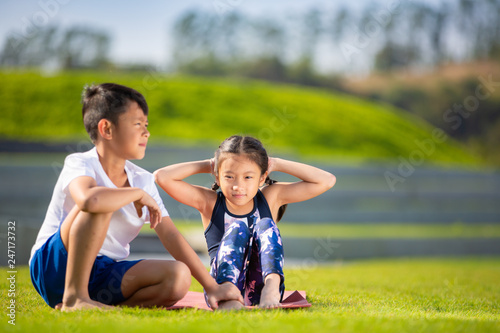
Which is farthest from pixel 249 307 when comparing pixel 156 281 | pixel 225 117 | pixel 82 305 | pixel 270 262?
pixel 225 117

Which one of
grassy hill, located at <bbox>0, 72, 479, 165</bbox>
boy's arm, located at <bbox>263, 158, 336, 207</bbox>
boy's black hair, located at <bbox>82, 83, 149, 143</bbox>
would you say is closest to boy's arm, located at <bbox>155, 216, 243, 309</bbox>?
boy's black hair, located at <bbox>82, 83, 149, 143</bbox>

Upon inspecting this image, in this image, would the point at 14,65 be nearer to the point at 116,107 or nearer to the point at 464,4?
the point at 116,107

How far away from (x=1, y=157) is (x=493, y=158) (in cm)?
2290

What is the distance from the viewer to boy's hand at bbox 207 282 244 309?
279 centimetres

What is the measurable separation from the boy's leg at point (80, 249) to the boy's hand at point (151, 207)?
18 centimetres

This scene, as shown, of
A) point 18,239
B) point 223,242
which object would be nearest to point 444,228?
point 18,239

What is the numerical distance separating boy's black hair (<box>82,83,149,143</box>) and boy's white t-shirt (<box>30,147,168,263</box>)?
0.59 ft

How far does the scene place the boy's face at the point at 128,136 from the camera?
286 centimetres

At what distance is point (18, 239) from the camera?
674cm

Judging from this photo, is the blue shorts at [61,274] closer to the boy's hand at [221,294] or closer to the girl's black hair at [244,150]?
the boy's hand at [221,294]

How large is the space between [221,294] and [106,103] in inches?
46.8

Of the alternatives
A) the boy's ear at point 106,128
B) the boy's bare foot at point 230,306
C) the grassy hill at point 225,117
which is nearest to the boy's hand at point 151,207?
the boy's ear at point 106,128

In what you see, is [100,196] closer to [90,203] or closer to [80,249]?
[90,203]

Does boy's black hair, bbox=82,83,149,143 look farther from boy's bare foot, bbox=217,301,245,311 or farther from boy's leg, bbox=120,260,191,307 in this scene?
boy's bare foot, bbox=217,301,245,311
